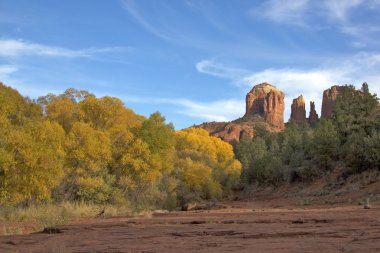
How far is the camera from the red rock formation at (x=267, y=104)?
6422 inches

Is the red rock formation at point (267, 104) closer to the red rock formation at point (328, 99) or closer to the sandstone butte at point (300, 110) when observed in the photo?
the sandstone butte at point (300, 110)

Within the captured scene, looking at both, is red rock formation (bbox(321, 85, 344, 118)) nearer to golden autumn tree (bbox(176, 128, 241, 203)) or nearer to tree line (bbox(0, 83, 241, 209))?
golden autumn tree (bbox(176, 128, 241, 203))

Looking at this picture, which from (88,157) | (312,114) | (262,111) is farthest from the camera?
(262,111)

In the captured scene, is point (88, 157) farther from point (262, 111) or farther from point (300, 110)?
point (262, 111)

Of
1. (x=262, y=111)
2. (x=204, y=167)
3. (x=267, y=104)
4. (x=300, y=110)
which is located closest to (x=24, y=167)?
(x=204, y=167)

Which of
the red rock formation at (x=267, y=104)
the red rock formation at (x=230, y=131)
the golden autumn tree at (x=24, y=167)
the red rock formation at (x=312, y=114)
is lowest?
the golden autumn tree at (x=24, y=167)

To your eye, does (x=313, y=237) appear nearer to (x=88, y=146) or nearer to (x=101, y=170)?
(x=88, y=146)

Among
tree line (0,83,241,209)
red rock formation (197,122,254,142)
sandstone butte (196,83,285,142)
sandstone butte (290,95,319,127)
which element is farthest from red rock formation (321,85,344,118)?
tree line (0,83,241,209)

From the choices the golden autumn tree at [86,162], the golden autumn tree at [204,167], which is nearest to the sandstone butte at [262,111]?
the golden autumn tree at [204,167]

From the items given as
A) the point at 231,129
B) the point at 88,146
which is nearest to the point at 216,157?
the point at 88,146

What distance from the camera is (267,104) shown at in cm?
16400

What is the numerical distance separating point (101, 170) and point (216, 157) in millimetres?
28778

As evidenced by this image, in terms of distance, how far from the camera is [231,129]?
446 feet

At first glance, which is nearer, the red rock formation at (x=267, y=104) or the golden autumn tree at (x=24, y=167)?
the golden autumn tree at (x=24, y=167)
